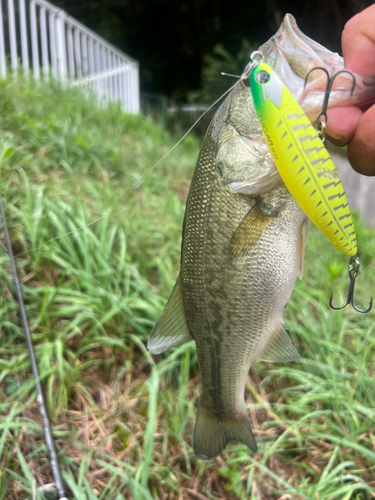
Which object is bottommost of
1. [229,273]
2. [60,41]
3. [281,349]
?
[281,349]

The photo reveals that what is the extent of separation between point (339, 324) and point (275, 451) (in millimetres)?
899

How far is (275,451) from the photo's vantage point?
1.69 metres

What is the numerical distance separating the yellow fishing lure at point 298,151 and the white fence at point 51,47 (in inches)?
174

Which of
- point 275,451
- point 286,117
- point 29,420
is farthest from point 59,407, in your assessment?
point 286,117

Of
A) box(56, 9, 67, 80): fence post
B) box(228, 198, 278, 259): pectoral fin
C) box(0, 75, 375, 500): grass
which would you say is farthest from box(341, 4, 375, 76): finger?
box(56, 9, 67, 80): fence post

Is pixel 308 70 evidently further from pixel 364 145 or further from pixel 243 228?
pixel 243 228

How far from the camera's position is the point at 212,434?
124 centimetres

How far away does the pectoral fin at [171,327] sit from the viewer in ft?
3.60

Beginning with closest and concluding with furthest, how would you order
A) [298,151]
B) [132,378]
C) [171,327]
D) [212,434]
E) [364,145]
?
[298,151], [364,145], [171,327], [212,434], [132,378]

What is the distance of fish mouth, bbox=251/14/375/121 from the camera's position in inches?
34.6

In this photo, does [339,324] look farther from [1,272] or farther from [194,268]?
[1,272]

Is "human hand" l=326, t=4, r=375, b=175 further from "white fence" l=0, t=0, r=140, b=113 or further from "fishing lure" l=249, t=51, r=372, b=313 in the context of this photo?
"white fence" l=0, t=0, r=140, b=113

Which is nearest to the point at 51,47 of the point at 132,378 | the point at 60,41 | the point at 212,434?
the point at 60,41

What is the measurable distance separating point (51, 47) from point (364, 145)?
22.9 ft
